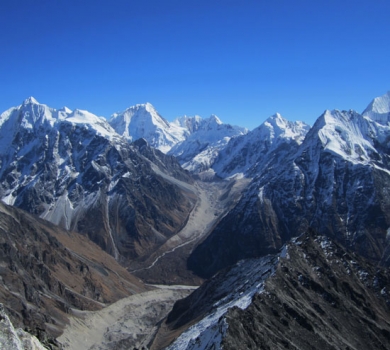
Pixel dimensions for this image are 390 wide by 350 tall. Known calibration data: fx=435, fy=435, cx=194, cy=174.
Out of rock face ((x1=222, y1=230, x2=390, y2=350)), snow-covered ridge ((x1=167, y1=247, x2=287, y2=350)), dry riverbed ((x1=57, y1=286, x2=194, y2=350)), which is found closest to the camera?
snow-covered ridge ((x1=167, y1=247, x2=287, y2=350))

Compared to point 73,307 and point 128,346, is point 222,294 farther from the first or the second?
point 73,307

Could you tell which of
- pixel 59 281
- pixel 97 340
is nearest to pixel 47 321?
pixel 97 340


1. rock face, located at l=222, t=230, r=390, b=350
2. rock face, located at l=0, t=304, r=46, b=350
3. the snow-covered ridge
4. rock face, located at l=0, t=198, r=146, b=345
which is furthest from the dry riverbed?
rock face, located at l=0, t=304, r=46, b=350

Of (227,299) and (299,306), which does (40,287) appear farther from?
(299,306)

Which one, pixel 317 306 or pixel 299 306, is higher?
pixel 299 306

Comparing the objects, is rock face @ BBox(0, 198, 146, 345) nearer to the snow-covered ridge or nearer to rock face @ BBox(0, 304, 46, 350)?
the snow-covered ridge

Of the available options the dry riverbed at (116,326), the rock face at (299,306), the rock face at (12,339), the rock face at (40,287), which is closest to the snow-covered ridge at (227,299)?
the rock face at (299,306)

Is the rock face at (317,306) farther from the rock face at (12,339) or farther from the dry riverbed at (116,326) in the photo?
the dry riverbed at (116,326)

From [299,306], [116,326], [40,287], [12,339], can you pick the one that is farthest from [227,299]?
[12,339]
